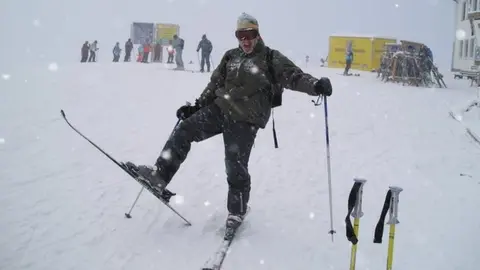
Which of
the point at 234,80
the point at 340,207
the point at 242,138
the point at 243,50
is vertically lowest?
the point at 340,207

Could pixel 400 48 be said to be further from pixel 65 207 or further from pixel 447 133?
pixel 65 207

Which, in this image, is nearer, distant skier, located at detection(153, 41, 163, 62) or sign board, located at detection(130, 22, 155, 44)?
distant skier, located at detection(153, 41, 163, 62)

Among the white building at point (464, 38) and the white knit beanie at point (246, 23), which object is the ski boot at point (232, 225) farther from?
the white building at point (464, 38)

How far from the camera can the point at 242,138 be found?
4.21 meters

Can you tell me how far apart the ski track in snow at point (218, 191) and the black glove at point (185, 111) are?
43.7 inches

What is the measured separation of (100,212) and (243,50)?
2.34 m

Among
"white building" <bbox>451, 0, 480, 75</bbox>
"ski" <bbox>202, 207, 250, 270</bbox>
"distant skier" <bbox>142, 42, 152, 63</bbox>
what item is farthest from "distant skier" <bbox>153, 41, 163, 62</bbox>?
"ski" <bbox>202, 207, 250, 270</bbox>

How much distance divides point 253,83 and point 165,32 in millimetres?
27217

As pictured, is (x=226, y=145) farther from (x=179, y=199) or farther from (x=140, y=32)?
(x=140, y=32)

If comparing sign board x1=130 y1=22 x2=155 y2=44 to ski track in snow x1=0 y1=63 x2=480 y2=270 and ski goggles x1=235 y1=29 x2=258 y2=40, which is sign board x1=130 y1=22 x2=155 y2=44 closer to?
ski track in snow x1=0 y1=63 x2=480 y2=270

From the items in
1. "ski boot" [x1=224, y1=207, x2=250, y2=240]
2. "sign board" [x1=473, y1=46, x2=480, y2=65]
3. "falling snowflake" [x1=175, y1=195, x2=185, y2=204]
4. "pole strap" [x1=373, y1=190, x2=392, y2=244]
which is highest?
"sign board" [x1=473, y1=46, x2=480, y2=65]

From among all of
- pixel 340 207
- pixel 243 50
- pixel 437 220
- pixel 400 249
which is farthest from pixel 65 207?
pixel 437 220

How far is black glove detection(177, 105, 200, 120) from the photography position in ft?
15.1

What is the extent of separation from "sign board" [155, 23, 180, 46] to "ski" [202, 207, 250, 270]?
2728 centimetres
